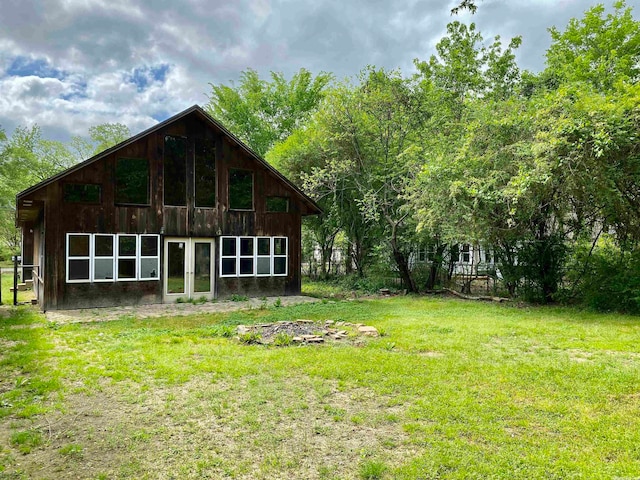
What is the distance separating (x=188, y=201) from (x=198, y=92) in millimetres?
22121

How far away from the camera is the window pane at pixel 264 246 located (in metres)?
14.1

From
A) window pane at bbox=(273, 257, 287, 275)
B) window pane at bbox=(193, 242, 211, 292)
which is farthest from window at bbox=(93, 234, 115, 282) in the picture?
window pane at bbox=(273, 257, 287, 275)

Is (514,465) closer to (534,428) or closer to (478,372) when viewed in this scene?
(534,428)

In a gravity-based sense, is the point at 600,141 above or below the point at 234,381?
above

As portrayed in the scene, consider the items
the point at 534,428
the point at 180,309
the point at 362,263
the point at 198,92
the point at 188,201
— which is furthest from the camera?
the point at 198,92

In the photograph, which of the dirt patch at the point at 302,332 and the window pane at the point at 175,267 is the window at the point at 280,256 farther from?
the dirt patch at the point at 302,332

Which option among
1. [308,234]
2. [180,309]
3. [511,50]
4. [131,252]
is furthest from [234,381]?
[511,50]

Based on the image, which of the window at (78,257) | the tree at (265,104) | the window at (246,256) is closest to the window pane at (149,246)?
the window at (78,257)

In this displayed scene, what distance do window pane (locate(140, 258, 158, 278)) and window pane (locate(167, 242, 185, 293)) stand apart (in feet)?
1.25

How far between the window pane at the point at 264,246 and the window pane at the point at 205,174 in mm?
2024

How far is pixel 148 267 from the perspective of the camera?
12.3 meters

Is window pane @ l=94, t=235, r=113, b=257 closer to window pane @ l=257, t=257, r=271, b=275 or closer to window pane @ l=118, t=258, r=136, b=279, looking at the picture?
window pane @ l=118, t=258, r=136, b=279

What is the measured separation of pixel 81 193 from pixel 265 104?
853 inches

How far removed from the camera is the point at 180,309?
11383mm
